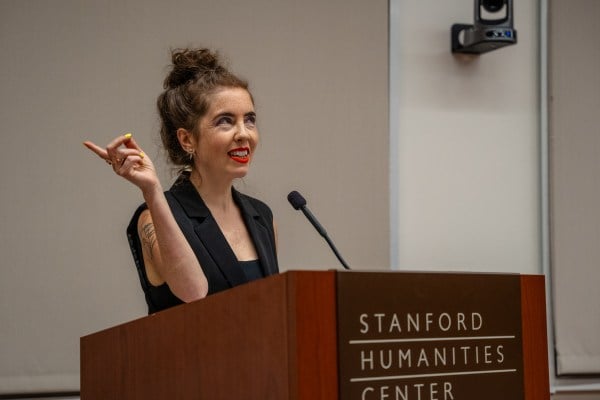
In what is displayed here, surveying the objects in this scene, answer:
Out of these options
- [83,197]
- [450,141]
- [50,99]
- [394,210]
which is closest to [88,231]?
[83,197]

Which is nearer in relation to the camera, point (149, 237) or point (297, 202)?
A: point (149, 237)

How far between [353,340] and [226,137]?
1.11m

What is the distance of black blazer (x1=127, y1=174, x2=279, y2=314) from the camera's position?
2.15 meters

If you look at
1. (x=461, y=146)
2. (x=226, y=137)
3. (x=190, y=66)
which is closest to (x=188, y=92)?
(x=190, y=66)

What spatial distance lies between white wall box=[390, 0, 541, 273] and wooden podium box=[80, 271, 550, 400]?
234 cm

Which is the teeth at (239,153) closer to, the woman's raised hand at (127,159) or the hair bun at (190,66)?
the hair bun at (190,66)

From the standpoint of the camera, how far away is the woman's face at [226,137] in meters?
2.32

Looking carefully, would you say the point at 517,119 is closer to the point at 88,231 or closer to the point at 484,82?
the point at 484,82

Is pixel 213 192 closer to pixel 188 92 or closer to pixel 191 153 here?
pixel 191 153

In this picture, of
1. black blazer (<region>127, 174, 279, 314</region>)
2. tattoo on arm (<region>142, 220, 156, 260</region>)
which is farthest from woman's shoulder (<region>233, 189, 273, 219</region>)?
tattoo on arm (<region>142, 220, 156, 260</region>)

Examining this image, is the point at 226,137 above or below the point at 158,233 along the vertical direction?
above

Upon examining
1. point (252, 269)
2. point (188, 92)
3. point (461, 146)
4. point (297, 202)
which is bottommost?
point (252, 269)

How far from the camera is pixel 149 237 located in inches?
82.5

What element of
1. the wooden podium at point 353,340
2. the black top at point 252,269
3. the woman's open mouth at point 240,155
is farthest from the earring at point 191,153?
the wooden podium at point 353,340
